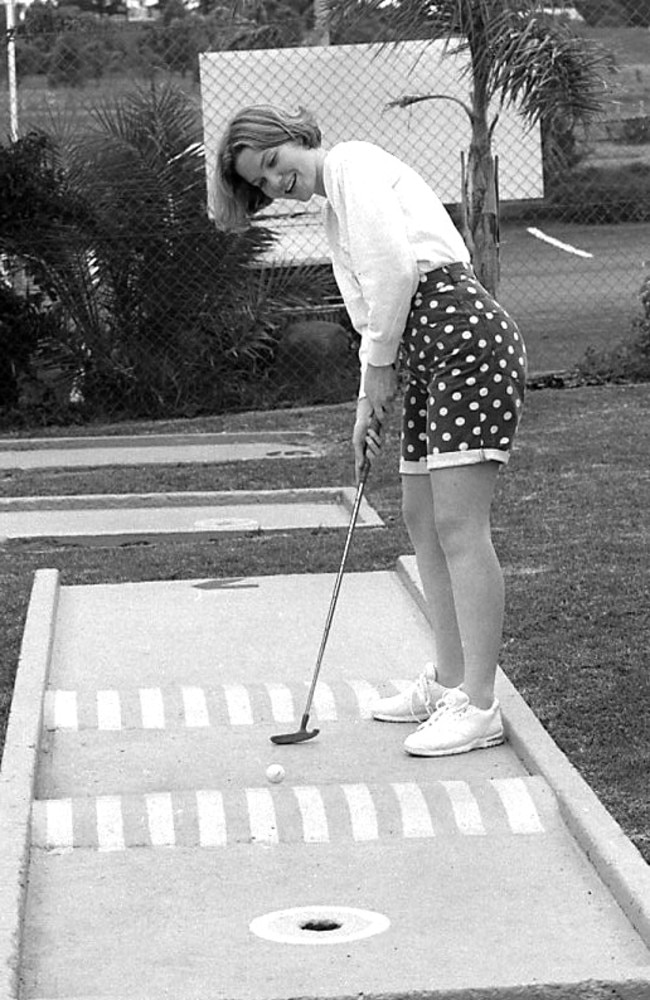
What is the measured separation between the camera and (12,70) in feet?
34.4

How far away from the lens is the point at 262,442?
9.61 m

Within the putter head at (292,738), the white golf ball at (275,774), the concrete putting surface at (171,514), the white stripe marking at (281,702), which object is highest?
the white golf ball at (275,774)

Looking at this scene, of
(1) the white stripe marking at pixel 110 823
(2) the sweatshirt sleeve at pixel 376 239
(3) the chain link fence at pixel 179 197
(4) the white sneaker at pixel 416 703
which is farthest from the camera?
(3) the chain link fence at pixel 179 197

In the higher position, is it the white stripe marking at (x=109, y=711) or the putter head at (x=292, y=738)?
the putter head at (x=292, y=738)

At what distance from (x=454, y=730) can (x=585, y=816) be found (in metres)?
0.63

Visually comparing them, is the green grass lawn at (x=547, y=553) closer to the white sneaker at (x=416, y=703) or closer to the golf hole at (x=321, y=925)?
the white sneaker at (x=416, y=703)

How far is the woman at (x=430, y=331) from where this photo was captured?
13.4 ft

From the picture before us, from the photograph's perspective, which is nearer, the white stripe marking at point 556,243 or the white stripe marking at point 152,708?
the white stripe marking at point 152,708

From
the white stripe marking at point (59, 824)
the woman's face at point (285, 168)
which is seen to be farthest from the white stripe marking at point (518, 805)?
the woman's face at point (285, 168)

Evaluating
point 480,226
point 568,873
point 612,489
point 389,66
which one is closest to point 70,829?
point 568,873

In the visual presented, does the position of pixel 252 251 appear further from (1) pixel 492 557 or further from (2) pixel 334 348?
(1) pixel 492 557

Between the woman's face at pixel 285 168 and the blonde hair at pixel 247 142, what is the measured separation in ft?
0.05

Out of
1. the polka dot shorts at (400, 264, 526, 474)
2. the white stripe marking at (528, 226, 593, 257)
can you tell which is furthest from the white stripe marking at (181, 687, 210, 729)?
the white stripe marking at (528, 226, 593, 257)

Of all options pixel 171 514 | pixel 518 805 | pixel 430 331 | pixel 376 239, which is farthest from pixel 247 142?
pixel 171 514
